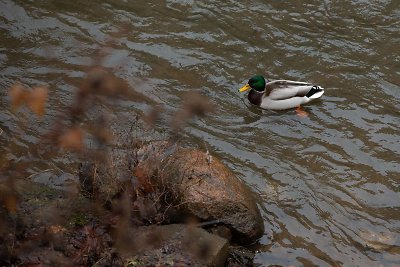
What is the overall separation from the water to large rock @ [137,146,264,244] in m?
0.39

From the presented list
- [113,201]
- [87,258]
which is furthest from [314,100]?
[87,258]

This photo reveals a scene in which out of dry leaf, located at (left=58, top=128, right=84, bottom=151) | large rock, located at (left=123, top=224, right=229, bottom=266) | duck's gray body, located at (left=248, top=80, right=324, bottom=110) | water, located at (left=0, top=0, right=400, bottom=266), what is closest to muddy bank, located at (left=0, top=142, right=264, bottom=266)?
large rock, located at (left=123, top=224, right=229, bottom=266)

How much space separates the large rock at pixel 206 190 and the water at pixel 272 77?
1.26 feet

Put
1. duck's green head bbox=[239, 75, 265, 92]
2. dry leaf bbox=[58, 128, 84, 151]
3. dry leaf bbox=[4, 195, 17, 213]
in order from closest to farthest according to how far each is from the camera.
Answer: dry leaf bbox=[58, 128, 84, 151] → dry leaf bbox=[4, 195, 17, 213] → duck's green head bbox=[239, 75, 265, 92]

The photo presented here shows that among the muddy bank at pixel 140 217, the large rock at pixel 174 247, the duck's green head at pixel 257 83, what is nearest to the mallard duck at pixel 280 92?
the duck's green head at pixel 257 83

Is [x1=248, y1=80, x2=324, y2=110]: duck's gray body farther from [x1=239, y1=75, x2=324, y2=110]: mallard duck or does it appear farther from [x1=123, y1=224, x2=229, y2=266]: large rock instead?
[x1=123, y1=224, x2=229, y2=266]: large rock

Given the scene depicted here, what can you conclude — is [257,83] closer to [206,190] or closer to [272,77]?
[272,77]

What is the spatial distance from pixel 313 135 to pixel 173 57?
9.31 ft

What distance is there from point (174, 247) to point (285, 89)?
13.6 feet

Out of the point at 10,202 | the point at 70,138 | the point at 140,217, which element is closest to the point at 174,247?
the point at 140,217

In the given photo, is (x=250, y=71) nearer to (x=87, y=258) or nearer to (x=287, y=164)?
→ (x=287, y=164)

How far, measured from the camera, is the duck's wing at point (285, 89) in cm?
923

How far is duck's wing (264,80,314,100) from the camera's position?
30.3ft

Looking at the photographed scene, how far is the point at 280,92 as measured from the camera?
367 inches
